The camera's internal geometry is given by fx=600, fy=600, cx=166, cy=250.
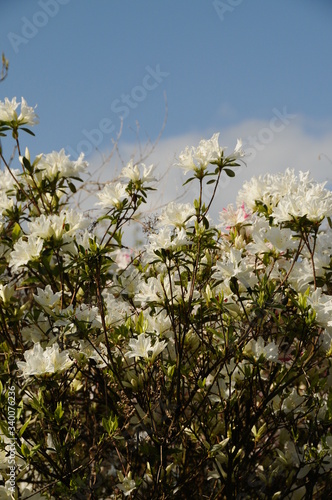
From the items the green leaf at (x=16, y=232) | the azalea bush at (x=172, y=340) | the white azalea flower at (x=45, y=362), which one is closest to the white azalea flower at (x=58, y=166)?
the azalea bush at (x=172, y=340)

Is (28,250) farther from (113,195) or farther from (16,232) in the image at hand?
(113,195)

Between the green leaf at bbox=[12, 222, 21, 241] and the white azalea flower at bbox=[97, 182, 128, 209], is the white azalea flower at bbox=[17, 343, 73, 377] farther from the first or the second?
the white azalea flower at bbox=[97, 182, 128, 209]

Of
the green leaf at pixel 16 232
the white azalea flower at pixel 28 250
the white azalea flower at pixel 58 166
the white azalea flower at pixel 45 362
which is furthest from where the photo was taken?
the white azalea flower at pixel 58 166

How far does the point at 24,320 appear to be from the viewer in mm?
2199

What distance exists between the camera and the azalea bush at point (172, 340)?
1868 millimetres

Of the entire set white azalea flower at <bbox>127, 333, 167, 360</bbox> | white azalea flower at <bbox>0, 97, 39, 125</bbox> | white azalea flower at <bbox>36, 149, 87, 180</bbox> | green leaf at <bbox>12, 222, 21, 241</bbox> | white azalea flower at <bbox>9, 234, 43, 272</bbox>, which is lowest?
white azalea flower at <bbox>127, 333, 167, 360</bbox>

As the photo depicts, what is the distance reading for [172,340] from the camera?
6.93ft

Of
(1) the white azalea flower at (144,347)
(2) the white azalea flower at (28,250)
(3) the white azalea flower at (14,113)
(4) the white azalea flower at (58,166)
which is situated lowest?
(1) the white azalea flower at (144,347)

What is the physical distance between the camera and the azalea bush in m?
1.87

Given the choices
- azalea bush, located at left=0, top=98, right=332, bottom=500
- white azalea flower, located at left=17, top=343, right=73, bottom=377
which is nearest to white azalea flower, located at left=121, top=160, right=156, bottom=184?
azalea bush, located at left=0, top=98, right=332, bottom=500

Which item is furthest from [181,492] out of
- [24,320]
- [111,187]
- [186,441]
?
[111,187]

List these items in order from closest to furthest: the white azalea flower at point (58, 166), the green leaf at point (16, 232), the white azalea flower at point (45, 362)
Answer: the white azalea flower at point (45, 362), the green leaf at point (16, 232), the white azalea flower at point (58, 166)

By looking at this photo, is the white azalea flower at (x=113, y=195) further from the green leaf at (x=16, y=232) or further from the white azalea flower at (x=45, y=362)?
the white azalea flower at (x=45, y=362)

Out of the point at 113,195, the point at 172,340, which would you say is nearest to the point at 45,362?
the point at 172,340
